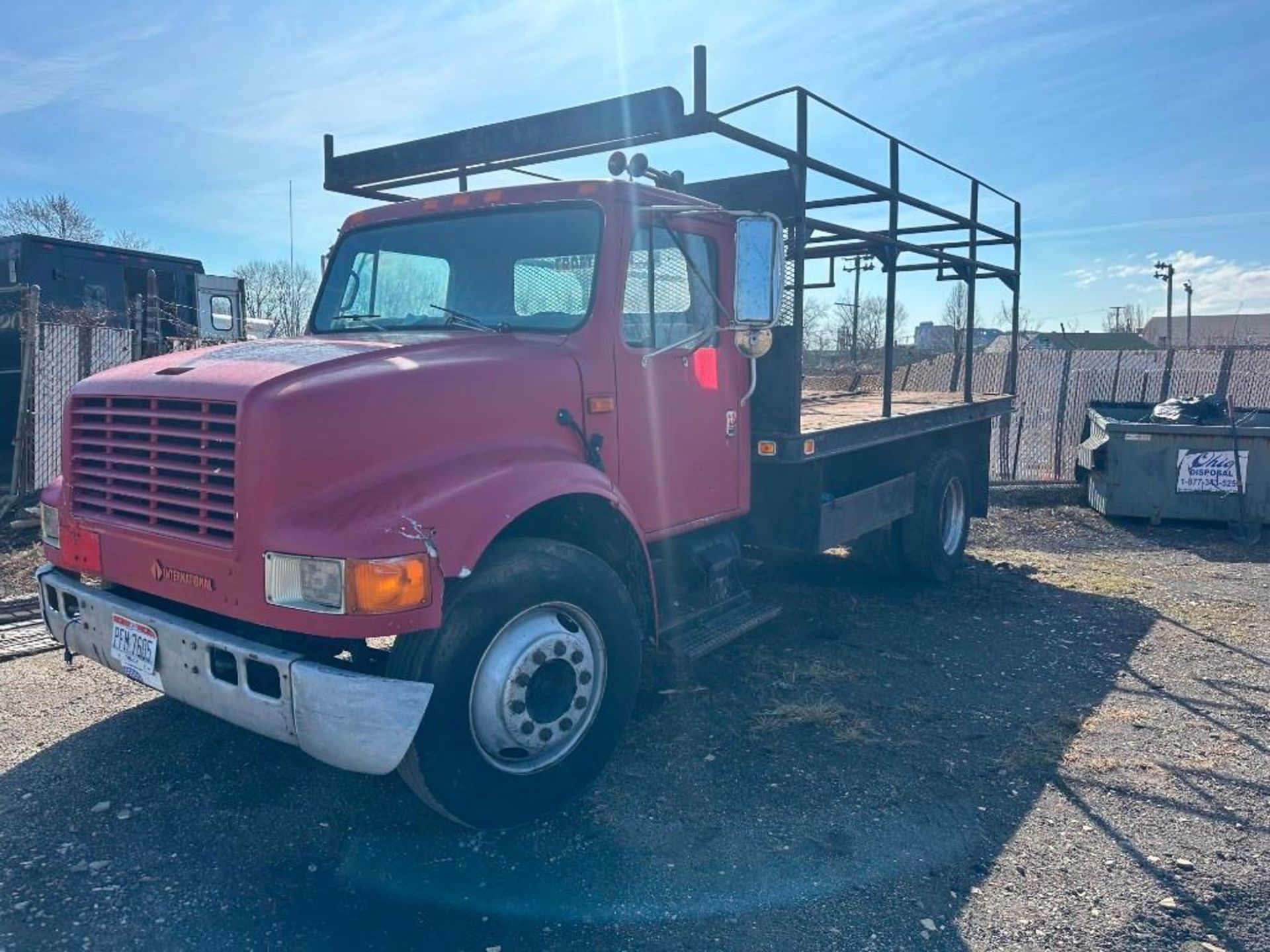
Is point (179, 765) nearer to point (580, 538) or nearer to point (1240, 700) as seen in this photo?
point (580, 538)

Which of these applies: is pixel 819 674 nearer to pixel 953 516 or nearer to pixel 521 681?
pixel 521 681

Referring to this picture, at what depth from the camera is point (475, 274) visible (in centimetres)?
436

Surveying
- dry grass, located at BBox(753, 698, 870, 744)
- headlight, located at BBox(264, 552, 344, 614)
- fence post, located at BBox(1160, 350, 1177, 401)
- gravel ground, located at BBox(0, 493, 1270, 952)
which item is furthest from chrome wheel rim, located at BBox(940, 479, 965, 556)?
fence post, located at BBox(1160, 350, 1177, 401)

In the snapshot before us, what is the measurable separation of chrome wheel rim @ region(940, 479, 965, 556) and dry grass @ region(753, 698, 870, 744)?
→ 348cm

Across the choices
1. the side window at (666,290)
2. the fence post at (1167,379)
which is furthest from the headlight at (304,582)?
the fence post at (1167,379)

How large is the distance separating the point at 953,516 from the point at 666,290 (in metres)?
4.61

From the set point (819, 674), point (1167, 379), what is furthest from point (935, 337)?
point (819, 674)

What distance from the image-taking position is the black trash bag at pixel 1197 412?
10250 millimetres

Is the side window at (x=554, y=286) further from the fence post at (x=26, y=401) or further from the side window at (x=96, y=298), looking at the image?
the side window at (x=96, y=298)

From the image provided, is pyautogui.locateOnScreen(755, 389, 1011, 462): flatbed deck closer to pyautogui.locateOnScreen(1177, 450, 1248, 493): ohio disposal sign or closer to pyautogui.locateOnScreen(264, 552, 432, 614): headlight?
pyautogui.locateOnScreen(1177, 450, 1248, 493): ohio disposal sign

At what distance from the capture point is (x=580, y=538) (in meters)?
4.04

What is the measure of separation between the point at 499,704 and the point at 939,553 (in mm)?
4982

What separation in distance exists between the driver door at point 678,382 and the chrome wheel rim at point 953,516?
3.48m

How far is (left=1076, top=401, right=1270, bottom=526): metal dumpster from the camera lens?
9539 mm
